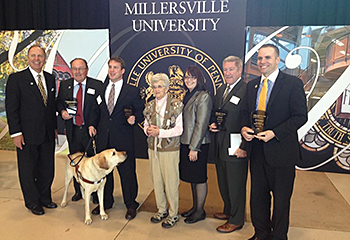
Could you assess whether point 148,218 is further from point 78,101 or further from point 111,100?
point 78,101

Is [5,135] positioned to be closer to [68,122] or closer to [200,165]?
[68,122]

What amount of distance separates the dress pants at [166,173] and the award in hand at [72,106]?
37.8 inches

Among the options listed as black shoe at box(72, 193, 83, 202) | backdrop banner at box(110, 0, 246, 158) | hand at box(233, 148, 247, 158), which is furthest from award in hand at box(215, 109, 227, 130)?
backdrop banner at box(110, 0, 246, 158)

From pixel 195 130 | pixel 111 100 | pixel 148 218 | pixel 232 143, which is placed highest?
pixel 111 100

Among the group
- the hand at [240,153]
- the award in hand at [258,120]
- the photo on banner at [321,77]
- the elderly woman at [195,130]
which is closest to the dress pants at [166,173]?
the elderly woman at [195,130]

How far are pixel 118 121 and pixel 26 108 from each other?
932 millimetres

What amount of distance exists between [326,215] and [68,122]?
9.68ft

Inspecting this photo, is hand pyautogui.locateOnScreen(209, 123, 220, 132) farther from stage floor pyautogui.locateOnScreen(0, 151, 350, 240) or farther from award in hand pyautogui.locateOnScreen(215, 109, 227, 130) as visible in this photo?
stage floor pyautogui.locateOnScreen(0, 151, 350, 240)

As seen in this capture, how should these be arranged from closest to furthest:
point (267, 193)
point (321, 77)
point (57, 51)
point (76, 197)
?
point (267, 193) → point (76, 197) → point (321, 77) → point (57, 51)

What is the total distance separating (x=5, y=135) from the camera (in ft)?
18.7

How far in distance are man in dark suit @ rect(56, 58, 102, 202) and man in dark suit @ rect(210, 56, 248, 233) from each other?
4.32 feet

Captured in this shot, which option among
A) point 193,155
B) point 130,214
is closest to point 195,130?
point 193,155

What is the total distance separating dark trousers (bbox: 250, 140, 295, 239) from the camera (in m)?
2.35

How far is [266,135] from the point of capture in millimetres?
2242
